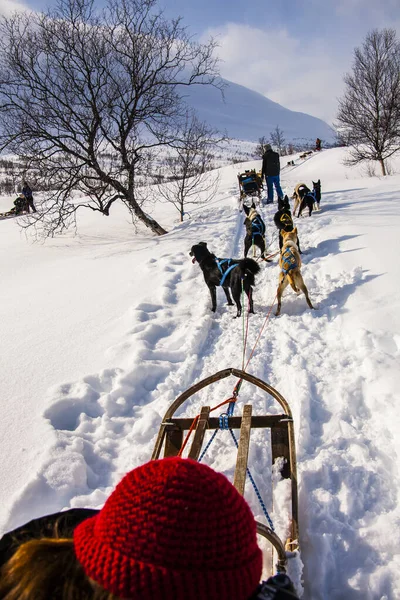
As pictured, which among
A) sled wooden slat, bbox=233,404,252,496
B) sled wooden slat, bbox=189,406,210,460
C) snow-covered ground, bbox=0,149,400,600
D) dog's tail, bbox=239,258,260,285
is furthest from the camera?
dog's tail, bbox=239,258,260,285

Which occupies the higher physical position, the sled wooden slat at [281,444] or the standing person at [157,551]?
the standing person at [157,551]

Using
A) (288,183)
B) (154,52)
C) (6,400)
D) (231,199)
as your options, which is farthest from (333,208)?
(6,400)

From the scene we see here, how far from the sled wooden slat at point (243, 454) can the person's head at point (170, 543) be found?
1.07 metres

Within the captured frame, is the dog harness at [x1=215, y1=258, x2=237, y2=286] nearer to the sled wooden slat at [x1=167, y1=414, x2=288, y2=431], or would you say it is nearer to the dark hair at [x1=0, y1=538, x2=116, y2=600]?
the sled wooden slat at [x1=167, y1=414, x2=288, y2=431]

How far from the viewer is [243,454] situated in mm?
2098

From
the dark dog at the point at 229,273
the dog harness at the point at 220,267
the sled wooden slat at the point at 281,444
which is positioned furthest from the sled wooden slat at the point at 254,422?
the dog harness at the point at 220,267

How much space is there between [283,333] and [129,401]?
6.93 feet

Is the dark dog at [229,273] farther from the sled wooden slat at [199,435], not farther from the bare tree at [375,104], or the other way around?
the bare tree at [375,104]

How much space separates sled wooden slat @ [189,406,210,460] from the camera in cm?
212

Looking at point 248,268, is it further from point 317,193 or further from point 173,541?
point 317,193

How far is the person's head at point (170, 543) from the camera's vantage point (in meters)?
0.73

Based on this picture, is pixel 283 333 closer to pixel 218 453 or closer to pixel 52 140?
pixel 218 453

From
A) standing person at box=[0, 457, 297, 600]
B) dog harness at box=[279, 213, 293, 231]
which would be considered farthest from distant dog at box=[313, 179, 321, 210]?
standing person at box=[0, 457, 297, 600]

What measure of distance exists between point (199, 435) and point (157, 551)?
1.61m
